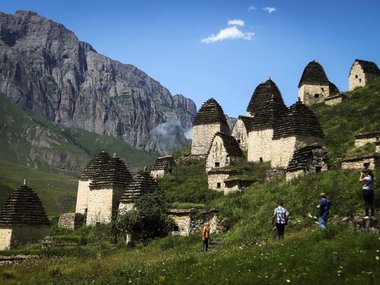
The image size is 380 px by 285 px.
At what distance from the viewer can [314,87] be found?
2606 inches

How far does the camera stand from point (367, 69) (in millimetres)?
67188

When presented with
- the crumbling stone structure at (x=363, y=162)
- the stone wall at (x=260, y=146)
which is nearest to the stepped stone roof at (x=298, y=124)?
the stone wall at (x=260, y=146)

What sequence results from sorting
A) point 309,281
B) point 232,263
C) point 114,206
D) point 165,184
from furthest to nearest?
point 165,184 < point 114,206 < point 232,263 < point 309,281

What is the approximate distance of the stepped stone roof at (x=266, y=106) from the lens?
43688mm

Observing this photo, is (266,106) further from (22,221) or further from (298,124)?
(22,221)

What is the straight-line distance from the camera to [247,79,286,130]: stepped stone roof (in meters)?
43.7

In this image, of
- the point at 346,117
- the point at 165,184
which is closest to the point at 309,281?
the point at 165,184

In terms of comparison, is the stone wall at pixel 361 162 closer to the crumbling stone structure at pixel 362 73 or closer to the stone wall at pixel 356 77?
the crumbling stone structure at pixel 362 73

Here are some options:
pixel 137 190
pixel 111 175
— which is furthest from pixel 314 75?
pixel 137 190

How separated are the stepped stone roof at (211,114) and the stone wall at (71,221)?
1529cm

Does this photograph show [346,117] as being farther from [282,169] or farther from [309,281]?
[309,281]

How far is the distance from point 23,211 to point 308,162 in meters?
19.1

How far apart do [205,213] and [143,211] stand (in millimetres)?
3812

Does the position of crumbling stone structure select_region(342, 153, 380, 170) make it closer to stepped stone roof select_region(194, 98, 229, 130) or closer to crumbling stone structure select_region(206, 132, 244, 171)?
crumbling stone structure select_region(206, 132, 244, 171)
